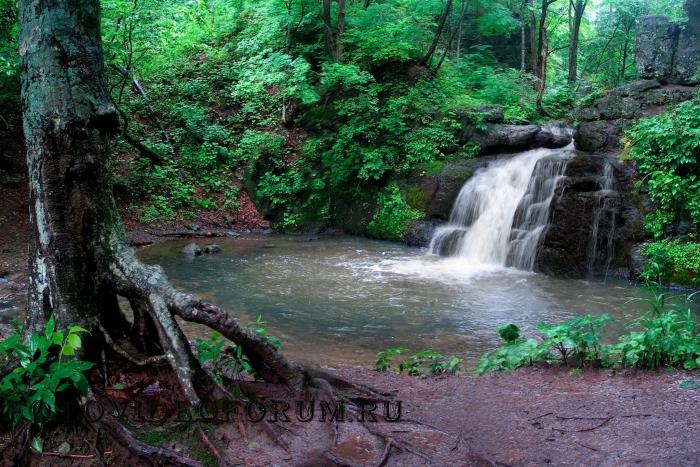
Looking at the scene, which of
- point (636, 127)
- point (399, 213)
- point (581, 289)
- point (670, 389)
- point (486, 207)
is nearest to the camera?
point (670, 389)

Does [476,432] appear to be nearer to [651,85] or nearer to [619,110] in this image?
[619,110]

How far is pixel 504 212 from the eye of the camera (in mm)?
13312

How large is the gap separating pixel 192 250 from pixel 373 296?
18.2 feet

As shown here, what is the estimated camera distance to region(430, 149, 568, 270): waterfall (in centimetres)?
1242

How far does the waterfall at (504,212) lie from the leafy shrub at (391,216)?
1206mm

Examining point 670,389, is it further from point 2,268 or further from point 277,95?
point 277,95

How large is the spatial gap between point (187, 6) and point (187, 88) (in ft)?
24.2

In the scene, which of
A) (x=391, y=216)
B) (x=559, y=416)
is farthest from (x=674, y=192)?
(x=559, y=416)

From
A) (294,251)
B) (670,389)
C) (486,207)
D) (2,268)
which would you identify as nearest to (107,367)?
(670,389)

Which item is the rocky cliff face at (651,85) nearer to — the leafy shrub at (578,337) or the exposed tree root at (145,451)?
the leafy shrub at (578,337)

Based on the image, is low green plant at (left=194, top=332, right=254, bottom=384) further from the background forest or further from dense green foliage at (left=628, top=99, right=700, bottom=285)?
the background forest

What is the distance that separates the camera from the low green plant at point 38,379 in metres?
2.94

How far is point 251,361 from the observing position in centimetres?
378

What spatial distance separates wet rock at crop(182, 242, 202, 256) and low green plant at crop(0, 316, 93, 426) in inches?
396
